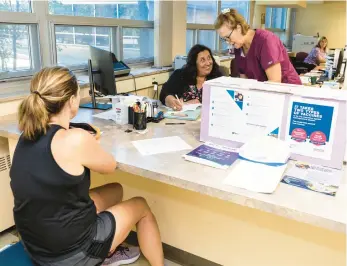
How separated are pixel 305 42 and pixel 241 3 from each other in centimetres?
157

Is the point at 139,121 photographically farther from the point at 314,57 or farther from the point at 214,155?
the point at 314,57

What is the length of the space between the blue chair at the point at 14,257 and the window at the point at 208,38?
164 inches

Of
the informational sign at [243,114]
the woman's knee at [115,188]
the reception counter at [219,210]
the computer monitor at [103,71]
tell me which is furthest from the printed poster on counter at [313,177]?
the computer monitor at [103,71]

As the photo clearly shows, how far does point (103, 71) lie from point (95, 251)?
1.24 meters

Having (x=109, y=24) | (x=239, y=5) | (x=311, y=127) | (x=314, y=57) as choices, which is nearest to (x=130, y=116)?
(x=311, y=127)

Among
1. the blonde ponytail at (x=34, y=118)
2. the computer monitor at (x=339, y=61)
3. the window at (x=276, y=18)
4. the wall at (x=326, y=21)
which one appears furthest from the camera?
the wall at (x=326, y=21)

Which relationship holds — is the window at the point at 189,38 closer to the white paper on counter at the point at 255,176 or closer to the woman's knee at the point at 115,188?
the woman's knee at the point at 115,188

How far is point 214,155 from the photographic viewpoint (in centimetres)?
148

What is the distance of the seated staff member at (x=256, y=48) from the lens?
2096 millimetres

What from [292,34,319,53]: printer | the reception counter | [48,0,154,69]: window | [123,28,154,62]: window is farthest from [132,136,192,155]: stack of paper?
[292,34,319,53]: printer

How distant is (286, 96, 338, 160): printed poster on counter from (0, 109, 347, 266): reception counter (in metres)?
0.15

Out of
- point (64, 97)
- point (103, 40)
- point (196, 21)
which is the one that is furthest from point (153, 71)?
point (64, 97)

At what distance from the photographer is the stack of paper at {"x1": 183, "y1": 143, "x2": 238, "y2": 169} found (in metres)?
1.40

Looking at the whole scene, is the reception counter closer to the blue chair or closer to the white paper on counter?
the white paper on counter
